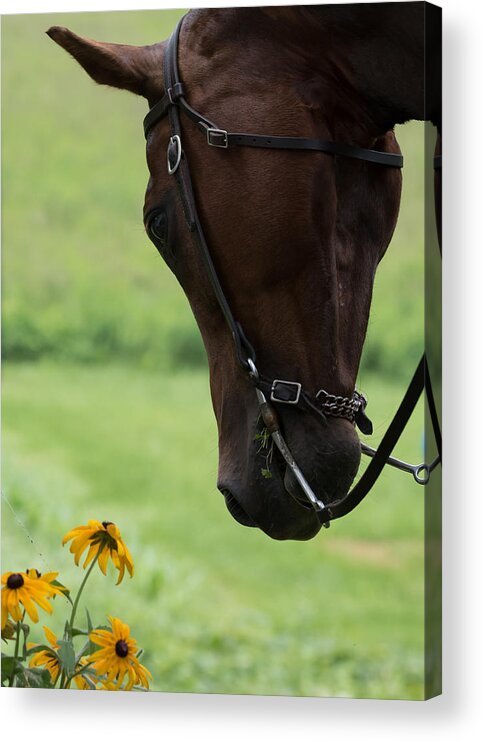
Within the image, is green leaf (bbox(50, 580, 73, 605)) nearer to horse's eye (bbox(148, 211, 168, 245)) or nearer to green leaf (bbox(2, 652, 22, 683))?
green leaf (bbox(2, 652, 22, 683))

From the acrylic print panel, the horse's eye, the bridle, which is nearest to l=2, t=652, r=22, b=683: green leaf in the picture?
the acrylic print panel

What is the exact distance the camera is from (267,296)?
2227mm

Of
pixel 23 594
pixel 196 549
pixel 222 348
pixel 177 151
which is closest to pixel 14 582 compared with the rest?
pixel 23 594

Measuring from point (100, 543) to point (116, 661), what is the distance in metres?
0.27

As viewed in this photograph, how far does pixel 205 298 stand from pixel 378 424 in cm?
54

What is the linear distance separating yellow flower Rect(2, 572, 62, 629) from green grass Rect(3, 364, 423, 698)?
0.10 metres

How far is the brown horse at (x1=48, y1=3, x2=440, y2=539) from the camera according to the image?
2.20 metres

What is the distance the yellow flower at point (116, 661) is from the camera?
8.90 ft

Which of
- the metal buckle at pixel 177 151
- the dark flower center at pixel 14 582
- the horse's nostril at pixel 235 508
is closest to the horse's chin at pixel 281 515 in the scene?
the horse's nostril at pixel 235 508

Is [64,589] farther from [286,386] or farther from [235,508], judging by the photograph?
[286,386]

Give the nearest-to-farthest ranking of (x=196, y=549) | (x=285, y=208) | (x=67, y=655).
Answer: (x=285, y=208)
(x=67, y=655)
(x=196, y=549)

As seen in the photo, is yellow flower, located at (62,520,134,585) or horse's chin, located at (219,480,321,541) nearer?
horse's chin, located at (219,480,321,541)

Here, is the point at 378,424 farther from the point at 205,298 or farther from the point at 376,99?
the point at 376,99

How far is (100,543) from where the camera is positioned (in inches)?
109
